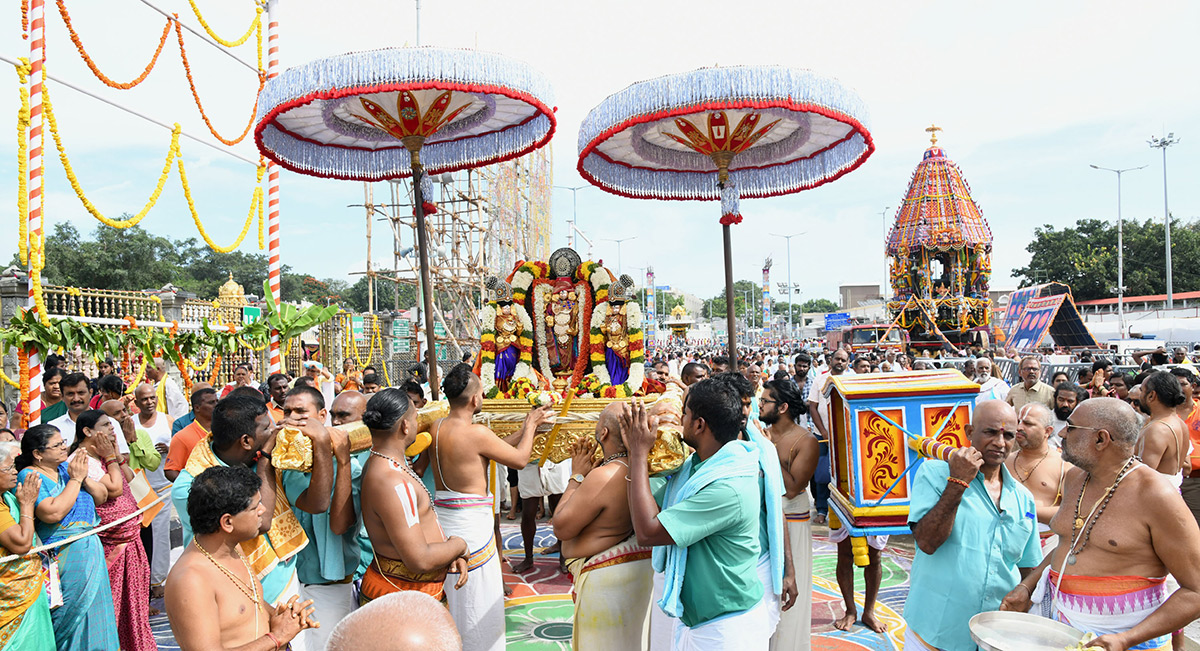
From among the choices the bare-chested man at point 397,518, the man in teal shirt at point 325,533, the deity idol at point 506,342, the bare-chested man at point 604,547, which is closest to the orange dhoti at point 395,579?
the bare-chested man at point 397,518

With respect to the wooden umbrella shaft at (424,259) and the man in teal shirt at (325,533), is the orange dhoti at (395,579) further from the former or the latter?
the wooden umbrella shaft at (424,259)

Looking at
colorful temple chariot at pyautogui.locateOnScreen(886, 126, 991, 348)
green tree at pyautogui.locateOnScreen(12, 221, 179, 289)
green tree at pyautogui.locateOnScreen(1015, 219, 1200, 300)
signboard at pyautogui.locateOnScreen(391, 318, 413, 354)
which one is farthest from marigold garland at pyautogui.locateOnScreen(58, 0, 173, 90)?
green tree at pyautogui.locateOnScreen(1015, 219, 1200, 300)

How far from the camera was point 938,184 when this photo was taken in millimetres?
25000

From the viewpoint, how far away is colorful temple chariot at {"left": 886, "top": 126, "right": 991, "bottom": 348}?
2473cm

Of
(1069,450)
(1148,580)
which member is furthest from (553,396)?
(1148,580)

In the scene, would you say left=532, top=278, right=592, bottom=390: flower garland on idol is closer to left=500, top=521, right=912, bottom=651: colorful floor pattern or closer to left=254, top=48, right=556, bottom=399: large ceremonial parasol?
left=254, top=48, right=556, bottom=399: large ceremonial parasol

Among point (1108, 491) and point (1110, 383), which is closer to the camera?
point (1108, 491)

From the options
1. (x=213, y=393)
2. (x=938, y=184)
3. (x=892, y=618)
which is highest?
(x=938, y=184)

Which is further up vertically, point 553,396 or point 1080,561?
point 553,396

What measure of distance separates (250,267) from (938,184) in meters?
53.3

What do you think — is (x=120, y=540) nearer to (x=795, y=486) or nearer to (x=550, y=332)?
(x=550, y=332)

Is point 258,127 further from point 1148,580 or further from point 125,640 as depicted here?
point 1148,580

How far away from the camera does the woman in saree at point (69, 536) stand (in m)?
3.54

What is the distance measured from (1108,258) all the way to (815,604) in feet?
153
